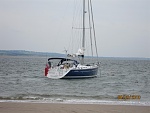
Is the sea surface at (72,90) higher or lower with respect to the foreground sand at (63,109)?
lower

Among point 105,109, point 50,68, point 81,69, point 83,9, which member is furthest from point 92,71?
point 105,109

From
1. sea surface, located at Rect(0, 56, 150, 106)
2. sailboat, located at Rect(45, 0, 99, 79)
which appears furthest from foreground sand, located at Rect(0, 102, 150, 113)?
sailboat, located at Rect(45, 0, 99, 79)

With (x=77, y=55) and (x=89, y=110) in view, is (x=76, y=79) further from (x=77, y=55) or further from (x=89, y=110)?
(x=89, y=110)

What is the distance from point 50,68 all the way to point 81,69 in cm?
402

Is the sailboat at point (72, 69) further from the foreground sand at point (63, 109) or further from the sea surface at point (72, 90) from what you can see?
the foreground sand at point (63, 109)

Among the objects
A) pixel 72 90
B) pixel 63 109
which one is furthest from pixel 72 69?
pixel 63 109

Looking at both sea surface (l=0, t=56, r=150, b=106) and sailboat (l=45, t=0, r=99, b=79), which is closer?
sea surface (l=0, t=56, r=150, b=106)

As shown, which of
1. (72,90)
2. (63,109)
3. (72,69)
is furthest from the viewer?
(72,69)

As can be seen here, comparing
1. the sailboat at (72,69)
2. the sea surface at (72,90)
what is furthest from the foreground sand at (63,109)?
the sailboat at (72,69)

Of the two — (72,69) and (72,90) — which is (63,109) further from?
(72,69)

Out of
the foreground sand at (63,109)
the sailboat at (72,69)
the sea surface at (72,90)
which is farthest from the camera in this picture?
the sailboat at (72,69)

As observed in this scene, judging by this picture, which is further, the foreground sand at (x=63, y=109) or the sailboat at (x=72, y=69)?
the sailboat at (x=72, y=69)

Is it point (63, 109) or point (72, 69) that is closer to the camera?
point (63, 109)

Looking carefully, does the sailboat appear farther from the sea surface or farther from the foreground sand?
the foreground sand
